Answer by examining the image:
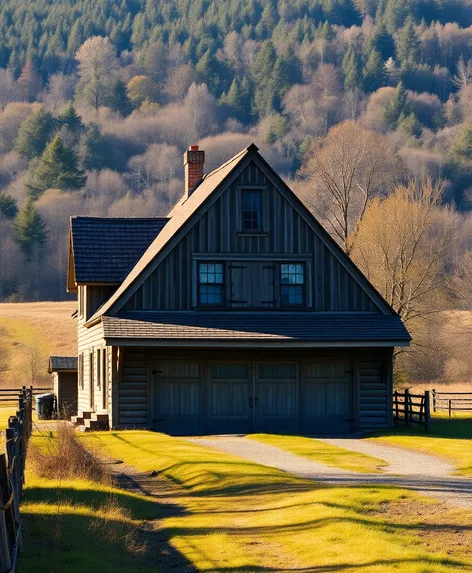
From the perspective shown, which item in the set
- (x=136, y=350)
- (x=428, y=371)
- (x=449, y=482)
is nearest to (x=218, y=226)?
(x=136, y=350)

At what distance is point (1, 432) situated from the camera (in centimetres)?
3594

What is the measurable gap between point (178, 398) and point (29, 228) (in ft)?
363

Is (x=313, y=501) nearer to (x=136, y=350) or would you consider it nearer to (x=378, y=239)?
(x=136, y=350)

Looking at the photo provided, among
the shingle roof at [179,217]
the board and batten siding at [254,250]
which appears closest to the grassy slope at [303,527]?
the board and batten siding at [254,250]

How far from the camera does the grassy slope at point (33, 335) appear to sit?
92938 mm

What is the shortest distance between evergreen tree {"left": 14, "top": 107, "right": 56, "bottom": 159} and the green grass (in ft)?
509

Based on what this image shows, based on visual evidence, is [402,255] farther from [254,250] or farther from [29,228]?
[29,228]

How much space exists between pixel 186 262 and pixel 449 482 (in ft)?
54.6

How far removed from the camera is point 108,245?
41.7 metres

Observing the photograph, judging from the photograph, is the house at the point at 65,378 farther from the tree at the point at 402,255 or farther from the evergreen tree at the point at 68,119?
the evergreen tree at the point at 68,119

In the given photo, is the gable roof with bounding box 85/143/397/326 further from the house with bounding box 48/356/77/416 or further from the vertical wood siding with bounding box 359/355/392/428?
the house with bounding box 48/356/77/416

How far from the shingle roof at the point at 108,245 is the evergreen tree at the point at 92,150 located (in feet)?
503

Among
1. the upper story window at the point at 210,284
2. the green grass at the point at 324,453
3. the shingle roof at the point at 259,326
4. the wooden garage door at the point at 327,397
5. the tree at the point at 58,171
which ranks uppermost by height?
the tree at the point at 58,171

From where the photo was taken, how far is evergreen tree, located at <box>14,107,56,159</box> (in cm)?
18275
